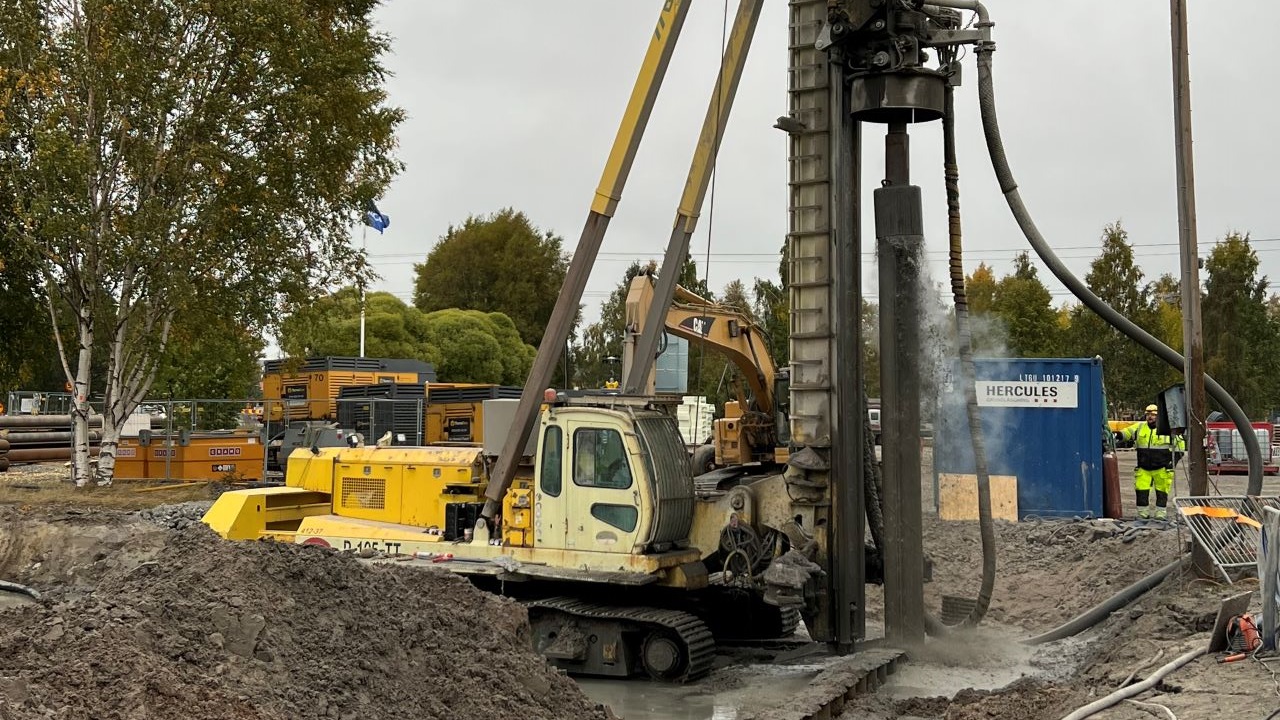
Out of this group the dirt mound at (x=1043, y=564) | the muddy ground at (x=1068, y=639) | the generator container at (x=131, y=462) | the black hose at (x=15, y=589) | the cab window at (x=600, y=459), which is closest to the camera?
the muddy ground at (x=1068, y=639)

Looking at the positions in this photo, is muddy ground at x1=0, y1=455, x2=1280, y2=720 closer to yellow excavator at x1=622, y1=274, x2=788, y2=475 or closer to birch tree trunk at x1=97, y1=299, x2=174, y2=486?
yellow excavator at x1=622, y1=274, x2=788, y2=475

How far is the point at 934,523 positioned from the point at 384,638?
11627 millimetres

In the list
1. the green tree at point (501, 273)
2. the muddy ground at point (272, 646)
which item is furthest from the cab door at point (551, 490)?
the green tree at point (501, 273)

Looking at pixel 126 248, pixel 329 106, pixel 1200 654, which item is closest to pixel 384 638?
pixel 1200 654

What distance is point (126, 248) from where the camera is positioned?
70.7 feet

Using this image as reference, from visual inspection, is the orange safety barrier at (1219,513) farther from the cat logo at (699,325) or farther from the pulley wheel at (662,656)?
the cat logo at (699,325)

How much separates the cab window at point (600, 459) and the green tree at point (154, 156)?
1405 cm

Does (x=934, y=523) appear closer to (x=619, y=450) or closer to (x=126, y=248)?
(x=619, y=450)

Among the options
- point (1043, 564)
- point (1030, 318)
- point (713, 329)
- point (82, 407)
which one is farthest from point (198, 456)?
point (1030, 318)

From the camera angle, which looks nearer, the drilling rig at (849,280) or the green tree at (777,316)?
the drilling rig at (849,280)

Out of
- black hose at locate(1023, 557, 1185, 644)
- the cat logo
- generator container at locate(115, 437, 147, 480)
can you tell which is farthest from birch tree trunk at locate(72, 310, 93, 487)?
black hose at locate(1023, 557, 1185, 644)

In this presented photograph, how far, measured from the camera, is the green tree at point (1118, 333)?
35062 mm

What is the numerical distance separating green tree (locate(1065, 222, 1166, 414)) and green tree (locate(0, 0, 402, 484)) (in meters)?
22.2

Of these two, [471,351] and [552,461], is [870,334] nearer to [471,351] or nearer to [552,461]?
[552,461]
